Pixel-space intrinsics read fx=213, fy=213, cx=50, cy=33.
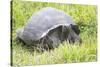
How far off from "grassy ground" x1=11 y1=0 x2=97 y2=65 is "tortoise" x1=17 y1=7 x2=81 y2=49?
0.18 ft

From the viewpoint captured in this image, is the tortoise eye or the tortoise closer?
the tortoise

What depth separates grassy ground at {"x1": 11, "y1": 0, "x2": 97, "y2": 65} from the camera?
256 cm

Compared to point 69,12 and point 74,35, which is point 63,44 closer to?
point 74,35

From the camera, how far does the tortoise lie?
2605 millimetres

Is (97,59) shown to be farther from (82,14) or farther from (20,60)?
(20,60)

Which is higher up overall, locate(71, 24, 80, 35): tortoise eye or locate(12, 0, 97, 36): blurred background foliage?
locate(12, 0, 97, 36): blurred background foliage

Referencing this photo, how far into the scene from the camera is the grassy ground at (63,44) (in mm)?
2559

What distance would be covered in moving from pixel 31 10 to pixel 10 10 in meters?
0.26

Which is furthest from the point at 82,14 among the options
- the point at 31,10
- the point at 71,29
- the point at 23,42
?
the point at 23,42

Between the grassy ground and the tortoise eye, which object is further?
the tortoise eye

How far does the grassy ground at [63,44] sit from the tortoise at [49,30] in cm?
5

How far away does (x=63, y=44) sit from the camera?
8.96ft

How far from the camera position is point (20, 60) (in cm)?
256

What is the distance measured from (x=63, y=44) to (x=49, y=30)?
0.26 m
